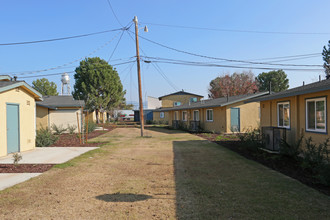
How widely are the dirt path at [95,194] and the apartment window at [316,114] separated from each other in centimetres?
542

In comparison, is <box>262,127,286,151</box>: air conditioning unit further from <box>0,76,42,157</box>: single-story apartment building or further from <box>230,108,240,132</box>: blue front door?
<box>0,76,42,157</box>: single-story apartment building

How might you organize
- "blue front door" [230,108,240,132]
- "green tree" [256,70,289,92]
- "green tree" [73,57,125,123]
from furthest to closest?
"green tree" [256,70,289,92], "green tree" [73,57,125,123], "blue front door" [230,108,240,132]

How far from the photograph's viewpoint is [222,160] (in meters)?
8.62

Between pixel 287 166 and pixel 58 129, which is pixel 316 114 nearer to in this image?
pixel 287 166

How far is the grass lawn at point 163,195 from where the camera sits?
154 inches

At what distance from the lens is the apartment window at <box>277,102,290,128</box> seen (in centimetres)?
1024

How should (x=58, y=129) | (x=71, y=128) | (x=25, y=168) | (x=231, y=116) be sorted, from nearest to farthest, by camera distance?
(x=25, y=168), (x=231, y=116), (x=58, y=129), (x=71, y=128)

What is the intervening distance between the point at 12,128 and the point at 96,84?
27.3 m

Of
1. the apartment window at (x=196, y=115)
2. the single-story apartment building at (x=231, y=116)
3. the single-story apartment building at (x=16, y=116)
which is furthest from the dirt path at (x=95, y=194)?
the apartment window at (x=196, y=115)

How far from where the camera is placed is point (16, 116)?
32.8 ft

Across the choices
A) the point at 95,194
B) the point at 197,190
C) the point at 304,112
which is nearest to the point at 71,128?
the point at 95,194

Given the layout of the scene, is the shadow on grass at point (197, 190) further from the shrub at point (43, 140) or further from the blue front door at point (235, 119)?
the blue front door at point (235, 119)

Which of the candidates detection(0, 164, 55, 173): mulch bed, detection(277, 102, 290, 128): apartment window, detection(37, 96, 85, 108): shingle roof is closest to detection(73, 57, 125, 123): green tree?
detection(37, 96, 85, 108): shingle roof


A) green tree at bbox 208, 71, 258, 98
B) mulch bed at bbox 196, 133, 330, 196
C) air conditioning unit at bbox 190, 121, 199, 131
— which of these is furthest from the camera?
green tree at bbox 208, 71, 258, 98
